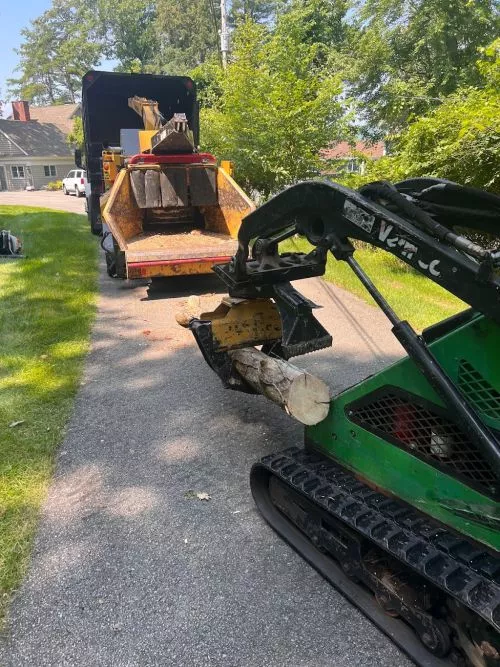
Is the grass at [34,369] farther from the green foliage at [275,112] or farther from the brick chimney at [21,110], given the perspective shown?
the brick chimney at [21,110]

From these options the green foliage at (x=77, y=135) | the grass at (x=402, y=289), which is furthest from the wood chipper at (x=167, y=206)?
the green foliage at (x=77, y=135)

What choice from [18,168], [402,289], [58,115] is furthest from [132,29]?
[402,289]

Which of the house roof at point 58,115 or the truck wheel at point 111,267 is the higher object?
the house roof at point 58,115

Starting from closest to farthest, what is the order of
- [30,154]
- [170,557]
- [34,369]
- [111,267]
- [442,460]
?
[442,460], [170,557], [34,369], [111,267], [30,154]

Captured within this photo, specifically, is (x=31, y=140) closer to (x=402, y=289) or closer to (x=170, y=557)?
(x=402, y=289)

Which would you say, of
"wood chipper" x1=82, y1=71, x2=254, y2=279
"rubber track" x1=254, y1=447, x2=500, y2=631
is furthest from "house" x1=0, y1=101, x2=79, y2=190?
"rubber track" x1=254, y1=447, x2=500, y2=631

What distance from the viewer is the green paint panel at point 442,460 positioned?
6.90 feet

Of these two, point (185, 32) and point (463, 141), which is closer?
point (463, 141)

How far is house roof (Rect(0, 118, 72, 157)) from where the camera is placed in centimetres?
5225

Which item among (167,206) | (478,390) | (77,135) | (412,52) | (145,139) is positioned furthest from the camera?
(77,135)

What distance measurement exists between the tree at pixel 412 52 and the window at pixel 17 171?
41895mm

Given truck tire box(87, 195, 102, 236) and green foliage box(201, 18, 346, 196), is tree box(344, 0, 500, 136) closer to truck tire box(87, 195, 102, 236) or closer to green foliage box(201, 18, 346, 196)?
green foliage box(201, 18, 346, 196)

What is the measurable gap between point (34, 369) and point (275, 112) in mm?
9244

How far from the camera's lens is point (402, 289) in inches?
316
